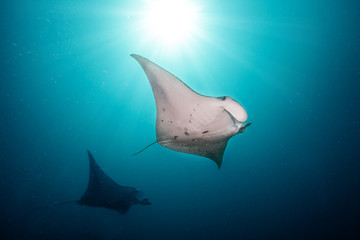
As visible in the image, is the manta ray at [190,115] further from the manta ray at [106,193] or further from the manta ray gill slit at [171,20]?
the manta ray gill slit at [171,20]

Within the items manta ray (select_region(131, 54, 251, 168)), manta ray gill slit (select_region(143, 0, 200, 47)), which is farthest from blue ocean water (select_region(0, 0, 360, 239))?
manta ray (select_region(131, 54, 251, 168))

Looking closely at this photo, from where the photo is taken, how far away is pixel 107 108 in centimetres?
1672

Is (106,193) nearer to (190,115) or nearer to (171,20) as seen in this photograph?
(190,115)

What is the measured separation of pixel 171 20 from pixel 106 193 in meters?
8.98

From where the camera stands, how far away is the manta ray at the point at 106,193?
18.0 ft

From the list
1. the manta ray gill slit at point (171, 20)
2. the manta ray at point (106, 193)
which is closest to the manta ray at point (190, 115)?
the manta ray at point (106, 193)

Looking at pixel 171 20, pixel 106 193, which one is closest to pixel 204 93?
pixel 171 20

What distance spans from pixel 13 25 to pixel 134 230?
79.7 feet

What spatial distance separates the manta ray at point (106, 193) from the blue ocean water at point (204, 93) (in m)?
8.09

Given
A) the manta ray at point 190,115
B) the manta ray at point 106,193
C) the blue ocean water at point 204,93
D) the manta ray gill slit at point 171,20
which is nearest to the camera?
the manta ray at point 190,115

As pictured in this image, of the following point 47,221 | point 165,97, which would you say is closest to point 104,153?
point 47,221

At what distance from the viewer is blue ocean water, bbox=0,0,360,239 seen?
10070 millimetres

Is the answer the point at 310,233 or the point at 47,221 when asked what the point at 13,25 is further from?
the point at 310,233

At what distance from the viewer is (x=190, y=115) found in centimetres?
288
